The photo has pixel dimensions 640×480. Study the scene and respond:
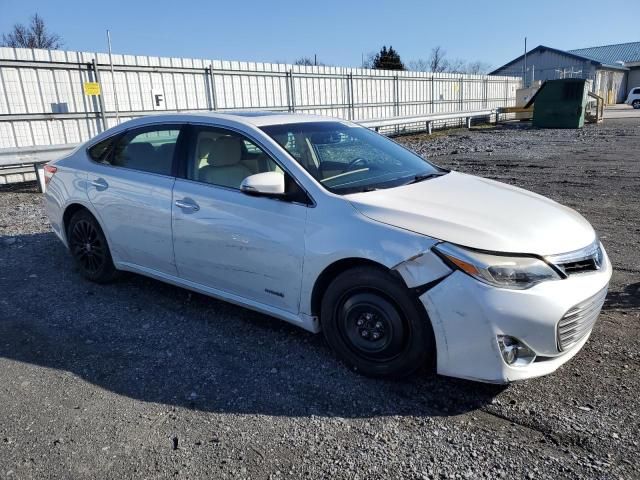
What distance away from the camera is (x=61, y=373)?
Result: 3.41 meters

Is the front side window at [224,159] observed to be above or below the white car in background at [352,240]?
above

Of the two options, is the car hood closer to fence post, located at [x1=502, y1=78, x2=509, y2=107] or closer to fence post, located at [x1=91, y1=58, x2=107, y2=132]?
fence post, located at [x1=91, y1=58, x2=107, y2=132]

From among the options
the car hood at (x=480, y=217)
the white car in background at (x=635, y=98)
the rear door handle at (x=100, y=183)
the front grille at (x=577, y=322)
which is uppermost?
the rear door handle at (x=100, y=183)

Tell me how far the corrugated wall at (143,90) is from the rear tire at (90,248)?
6.04 meters

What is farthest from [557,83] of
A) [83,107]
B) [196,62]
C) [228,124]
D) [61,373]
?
[61,373]

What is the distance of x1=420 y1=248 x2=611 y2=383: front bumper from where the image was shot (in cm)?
269

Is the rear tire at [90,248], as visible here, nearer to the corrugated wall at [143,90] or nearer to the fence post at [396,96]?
the corrugated wall at [143,90]

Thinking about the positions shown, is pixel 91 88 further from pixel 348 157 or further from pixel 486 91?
pixel 486 91

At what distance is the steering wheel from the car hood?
0.46 metres

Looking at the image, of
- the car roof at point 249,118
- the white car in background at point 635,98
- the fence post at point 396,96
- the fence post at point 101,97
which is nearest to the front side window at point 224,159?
the car roof at point 249,118

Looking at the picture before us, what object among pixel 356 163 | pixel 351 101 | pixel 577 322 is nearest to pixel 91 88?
pixel 356 163

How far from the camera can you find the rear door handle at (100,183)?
4.61m

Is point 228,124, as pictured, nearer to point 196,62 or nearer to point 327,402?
point 327,402

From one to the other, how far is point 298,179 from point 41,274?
11.2 ft
